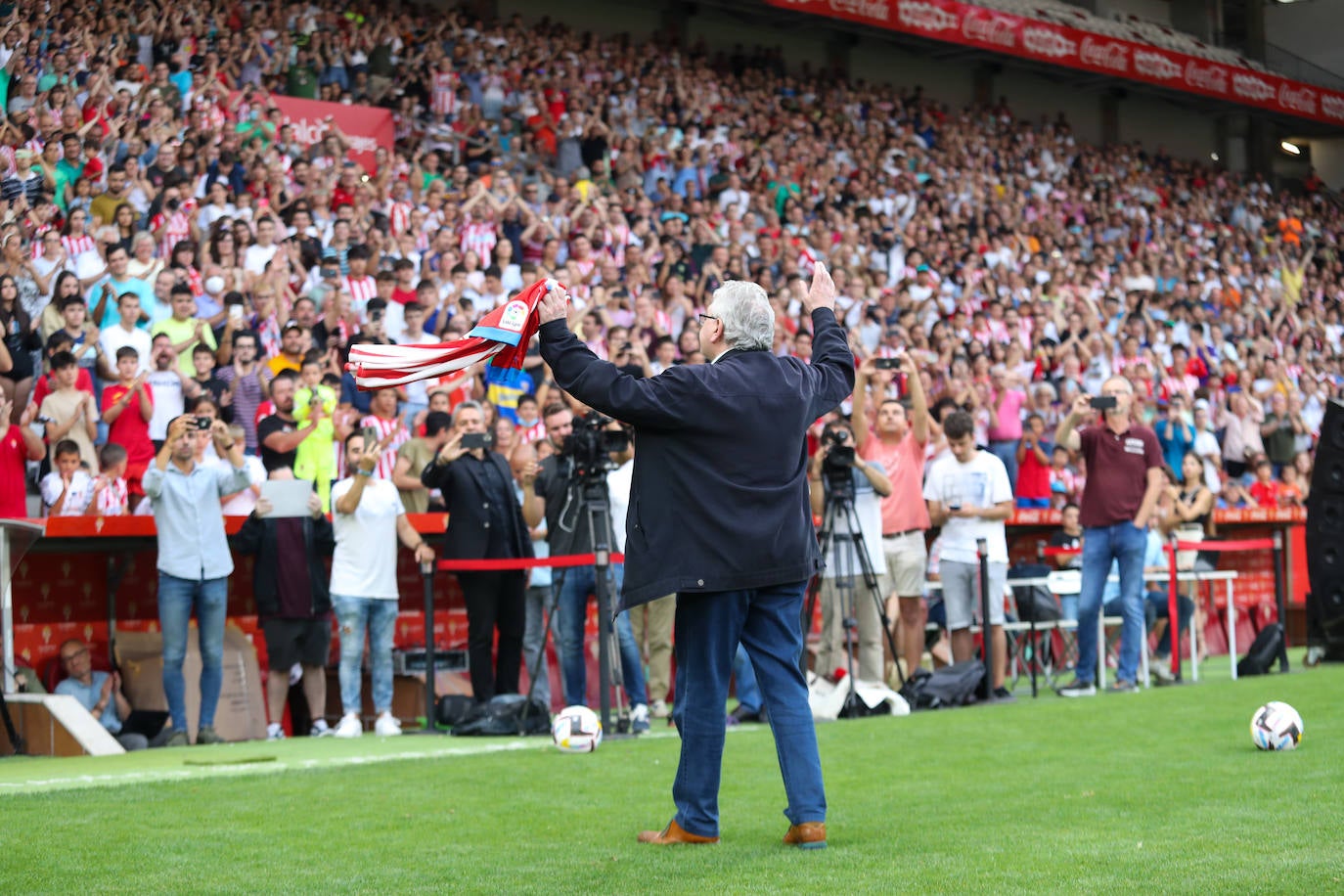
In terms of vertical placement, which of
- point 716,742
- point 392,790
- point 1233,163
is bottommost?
point 392,790

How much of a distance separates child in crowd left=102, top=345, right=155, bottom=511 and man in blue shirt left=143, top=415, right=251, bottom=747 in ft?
5.85

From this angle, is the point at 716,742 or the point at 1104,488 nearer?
the point at 716,742

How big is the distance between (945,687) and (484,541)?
142 inches

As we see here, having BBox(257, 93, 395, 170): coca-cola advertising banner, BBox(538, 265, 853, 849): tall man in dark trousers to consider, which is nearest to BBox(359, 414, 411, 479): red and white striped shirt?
BBox(257, 93, 395, 170): coca-cola advertising banner

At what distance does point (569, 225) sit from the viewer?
19.3 metres

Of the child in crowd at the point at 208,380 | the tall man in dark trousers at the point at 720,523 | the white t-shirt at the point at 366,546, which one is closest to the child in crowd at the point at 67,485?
the child in crowd at the point at 208,380

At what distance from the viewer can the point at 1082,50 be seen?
31641 millimetres

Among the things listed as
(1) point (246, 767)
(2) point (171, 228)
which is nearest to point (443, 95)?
(2) point (171, 228)

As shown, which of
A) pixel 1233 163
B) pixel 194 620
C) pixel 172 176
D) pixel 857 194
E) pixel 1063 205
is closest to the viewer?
pixel 194 620

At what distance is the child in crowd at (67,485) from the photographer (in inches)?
460

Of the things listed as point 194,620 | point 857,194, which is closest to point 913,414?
point 194,620

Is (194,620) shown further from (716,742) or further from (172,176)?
(716,742)

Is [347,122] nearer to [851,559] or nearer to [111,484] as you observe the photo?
[111,484]

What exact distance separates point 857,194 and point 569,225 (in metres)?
7.13
